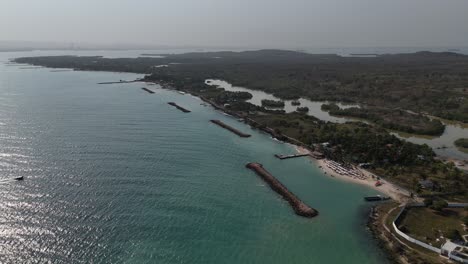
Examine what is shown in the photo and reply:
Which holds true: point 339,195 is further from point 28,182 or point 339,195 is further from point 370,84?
point 370,84

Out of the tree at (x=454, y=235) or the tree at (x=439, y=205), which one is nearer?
the tree at (x=454, y=235)

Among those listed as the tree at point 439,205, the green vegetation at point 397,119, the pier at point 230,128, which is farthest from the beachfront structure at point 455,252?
the green vegetation at point 397,119

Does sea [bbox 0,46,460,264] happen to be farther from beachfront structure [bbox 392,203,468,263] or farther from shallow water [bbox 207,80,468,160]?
shallow water [bbox 207,80,468,160]

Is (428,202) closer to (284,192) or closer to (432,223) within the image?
(432,223)

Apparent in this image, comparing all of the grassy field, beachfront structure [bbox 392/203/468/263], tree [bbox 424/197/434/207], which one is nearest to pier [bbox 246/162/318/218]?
beachfront structure [bbox 392/203/468/263]

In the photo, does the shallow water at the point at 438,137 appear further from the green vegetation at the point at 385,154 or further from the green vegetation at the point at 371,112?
the green vegetation at the point at 385,154

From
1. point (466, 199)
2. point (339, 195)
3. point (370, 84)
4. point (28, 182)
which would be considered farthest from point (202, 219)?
point (370, 84)
